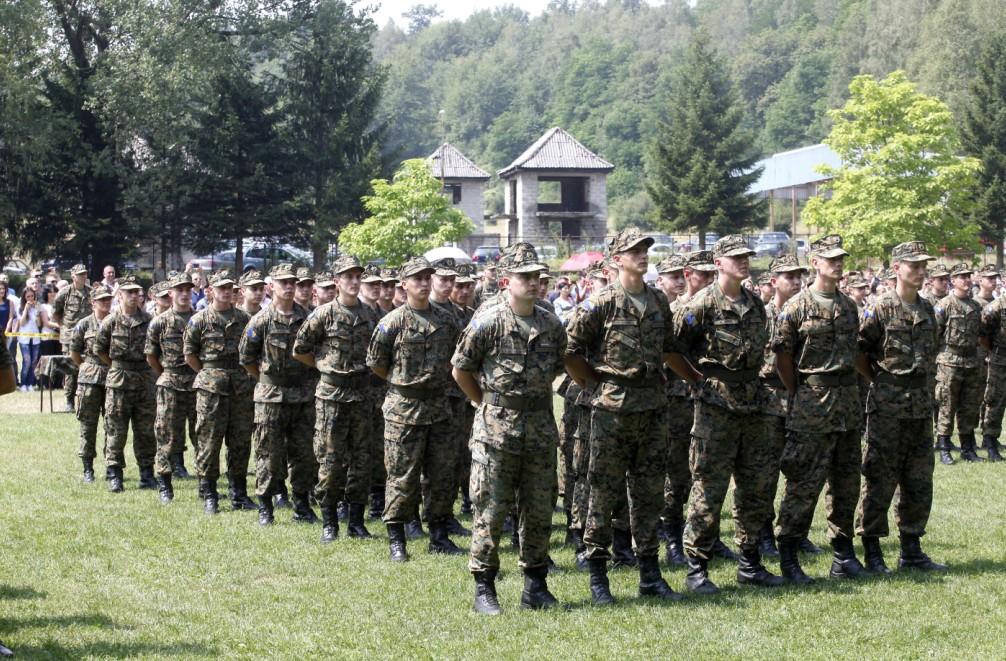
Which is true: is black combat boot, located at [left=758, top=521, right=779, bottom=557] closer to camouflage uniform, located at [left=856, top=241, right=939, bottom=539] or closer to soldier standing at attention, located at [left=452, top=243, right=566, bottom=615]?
camouflage uniform, located at [left=856, top=241, right=939, bottom=539]

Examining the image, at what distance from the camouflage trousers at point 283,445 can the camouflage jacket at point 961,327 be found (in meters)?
7.73

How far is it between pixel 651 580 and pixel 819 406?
1.73 m

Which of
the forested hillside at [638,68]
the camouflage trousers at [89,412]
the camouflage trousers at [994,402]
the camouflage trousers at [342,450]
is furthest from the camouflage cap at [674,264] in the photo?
the forested hillside at [638,68]

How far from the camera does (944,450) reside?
47.4 feet

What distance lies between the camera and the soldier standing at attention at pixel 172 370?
41.7 ft

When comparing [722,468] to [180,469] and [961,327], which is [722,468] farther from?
[180,469]

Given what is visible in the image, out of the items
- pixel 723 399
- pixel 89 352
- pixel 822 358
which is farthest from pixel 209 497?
pixel 822 358

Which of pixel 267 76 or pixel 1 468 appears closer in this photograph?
pixel 1 468

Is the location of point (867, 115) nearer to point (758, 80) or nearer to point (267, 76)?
point (267, 76)

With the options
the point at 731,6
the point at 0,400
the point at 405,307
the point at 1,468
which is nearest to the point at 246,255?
the point at 0,400

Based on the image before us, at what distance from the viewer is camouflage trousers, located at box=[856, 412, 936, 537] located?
8.83 metres

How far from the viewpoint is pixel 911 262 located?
8.88 m

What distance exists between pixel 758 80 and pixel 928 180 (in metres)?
93.5

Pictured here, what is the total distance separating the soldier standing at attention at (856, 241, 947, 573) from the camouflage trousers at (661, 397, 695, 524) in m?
1.45
